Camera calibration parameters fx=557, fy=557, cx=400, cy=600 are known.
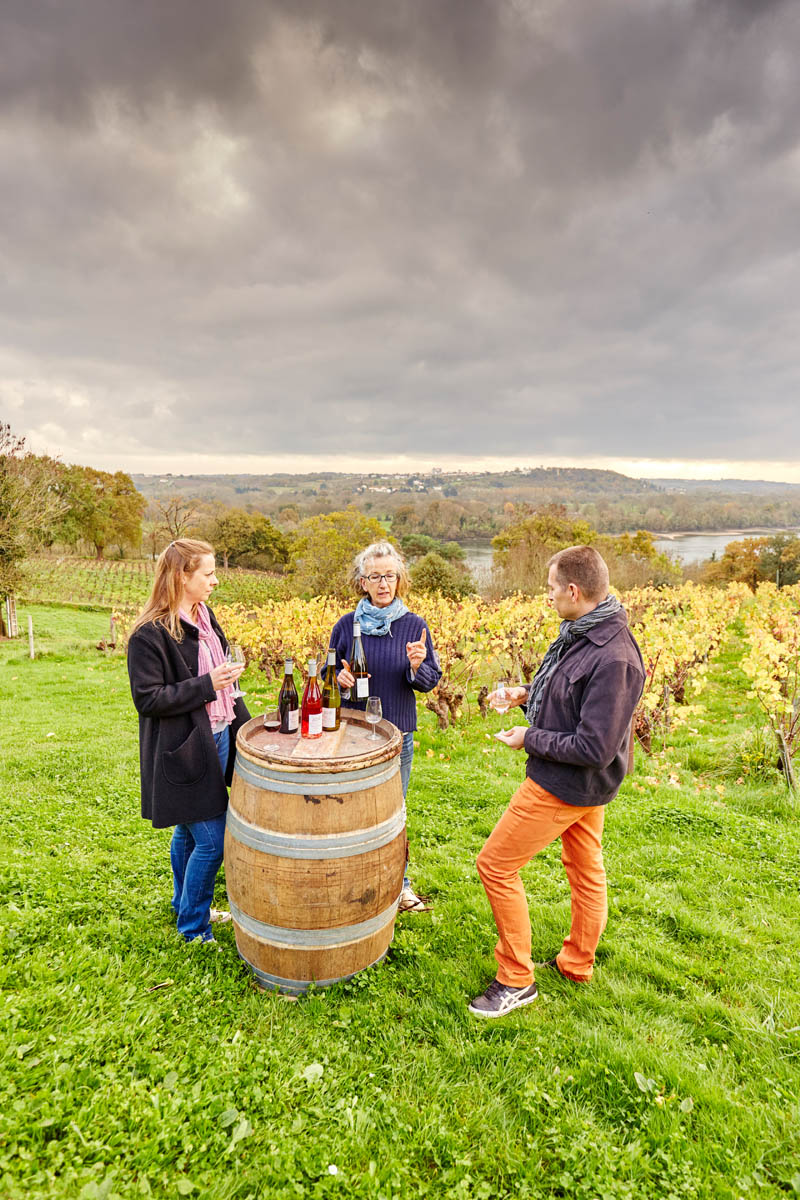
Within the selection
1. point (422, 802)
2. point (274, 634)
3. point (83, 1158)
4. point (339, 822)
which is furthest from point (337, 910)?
point (274, 634)

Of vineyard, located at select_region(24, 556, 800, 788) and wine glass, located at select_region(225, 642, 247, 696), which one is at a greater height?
wine glass, located at select_region(225, 642, 247, 696)

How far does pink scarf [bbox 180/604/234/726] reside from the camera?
3270 mm

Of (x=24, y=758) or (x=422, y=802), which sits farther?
(x=24, y=758)

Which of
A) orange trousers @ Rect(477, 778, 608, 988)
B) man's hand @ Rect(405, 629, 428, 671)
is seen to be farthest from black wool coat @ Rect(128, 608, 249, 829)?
orange trousers @ Rect(477, 778, 608, 988)

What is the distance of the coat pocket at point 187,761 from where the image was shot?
308cm

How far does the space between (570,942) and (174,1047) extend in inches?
83.2

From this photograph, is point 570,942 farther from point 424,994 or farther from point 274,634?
point 274,634

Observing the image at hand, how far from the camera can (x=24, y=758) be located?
6527 mm

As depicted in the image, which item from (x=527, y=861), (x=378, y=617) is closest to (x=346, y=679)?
(x=378, y=617)

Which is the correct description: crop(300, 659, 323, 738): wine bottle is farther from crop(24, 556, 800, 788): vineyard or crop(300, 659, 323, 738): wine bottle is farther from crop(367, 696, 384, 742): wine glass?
crop(24, 556, 800, 788): vineyard

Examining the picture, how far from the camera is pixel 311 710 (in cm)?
328

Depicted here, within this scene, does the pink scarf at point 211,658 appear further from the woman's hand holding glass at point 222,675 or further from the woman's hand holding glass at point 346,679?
the woman's hand holding glass at point 346,679

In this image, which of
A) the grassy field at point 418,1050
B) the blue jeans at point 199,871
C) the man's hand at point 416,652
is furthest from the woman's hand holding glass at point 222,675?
the grassy field at point 418,1050

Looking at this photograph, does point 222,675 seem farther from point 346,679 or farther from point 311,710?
point 346,679
